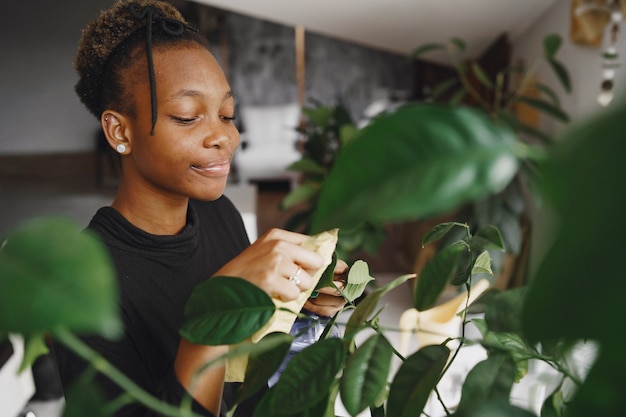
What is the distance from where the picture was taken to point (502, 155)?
7.6 inches

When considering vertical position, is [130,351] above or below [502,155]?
below

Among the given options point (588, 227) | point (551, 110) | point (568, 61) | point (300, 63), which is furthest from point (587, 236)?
point (300, 63)

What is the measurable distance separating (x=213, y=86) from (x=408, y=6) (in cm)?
225

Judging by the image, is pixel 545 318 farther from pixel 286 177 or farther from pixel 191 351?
pixel 286 177

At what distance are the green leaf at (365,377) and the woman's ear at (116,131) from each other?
449 mm

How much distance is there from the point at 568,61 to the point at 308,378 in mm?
2358

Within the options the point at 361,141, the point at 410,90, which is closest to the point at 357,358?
the point at 361,141

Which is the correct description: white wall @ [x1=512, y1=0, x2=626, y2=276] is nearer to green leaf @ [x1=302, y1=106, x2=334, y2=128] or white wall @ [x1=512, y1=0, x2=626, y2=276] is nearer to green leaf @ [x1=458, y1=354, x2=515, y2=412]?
green leaf @ [x1=302, y1=106, x2=334, y2=128]

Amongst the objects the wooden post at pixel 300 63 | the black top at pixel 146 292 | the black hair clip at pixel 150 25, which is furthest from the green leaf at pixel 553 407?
the wooden post at pixel 300 63

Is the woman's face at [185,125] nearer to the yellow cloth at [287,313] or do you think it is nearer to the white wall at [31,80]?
the yellow cloth at [287,313]

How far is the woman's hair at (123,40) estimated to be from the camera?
659 millimetres

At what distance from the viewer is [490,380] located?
340 millimetres

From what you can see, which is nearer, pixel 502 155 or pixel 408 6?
pixel 502 155

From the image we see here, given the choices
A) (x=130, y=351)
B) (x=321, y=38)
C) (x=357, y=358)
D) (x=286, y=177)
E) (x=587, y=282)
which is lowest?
(x=286, y=177)
